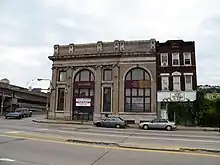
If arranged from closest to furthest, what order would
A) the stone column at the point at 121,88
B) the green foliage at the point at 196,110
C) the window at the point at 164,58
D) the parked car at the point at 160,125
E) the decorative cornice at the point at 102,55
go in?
1. the parked car at the point at 160,125
2. the green foliage at the point at 196,110
3. the window at the point at 164,58
4. the stone column at the point at 121,88
5. the decorative cornice at the point at 102,55

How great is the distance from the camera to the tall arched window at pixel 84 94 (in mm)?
41156

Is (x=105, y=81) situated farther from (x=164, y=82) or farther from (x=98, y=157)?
(x=98, y=157)

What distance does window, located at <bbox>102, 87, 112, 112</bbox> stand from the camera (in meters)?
40.3

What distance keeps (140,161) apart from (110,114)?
100 feet

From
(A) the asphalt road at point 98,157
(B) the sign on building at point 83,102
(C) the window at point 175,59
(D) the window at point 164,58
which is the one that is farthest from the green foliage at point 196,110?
(A) the asphalt road at point 98,157

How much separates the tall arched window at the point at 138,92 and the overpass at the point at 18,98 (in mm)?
28960

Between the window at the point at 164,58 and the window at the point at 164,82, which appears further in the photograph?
the window at the point at 164,58

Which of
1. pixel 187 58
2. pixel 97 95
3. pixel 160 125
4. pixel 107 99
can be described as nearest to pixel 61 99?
pixel 97 95

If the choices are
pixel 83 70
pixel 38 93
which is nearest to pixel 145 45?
pixel 83 70

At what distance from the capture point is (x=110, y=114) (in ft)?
130

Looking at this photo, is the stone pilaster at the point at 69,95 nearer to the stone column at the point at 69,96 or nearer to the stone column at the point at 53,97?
the stone column at the point at 69,96

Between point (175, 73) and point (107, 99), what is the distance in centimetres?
1050

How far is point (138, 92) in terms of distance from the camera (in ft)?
130

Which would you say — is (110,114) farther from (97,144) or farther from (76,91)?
(97,144)
